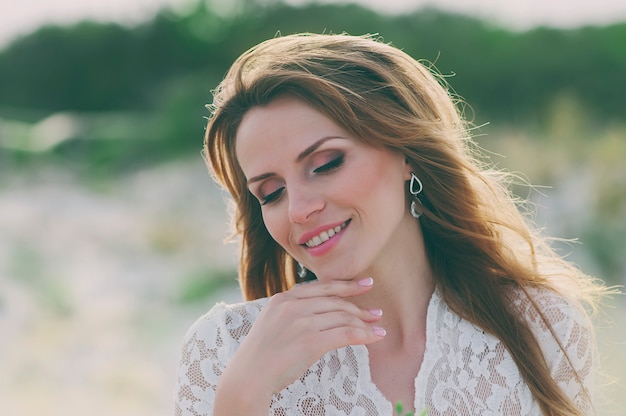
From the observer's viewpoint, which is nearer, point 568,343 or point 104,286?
point 568,343

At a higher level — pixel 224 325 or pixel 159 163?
pixel 159 163

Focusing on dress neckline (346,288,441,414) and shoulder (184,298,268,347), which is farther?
shoulder (184,298,268,347)

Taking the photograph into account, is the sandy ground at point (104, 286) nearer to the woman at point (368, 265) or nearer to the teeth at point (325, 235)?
the woman at point (368, 265)

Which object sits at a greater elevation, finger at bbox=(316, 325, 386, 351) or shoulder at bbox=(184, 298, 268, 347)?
shoulder at bbox=(184, 298, 268, 347)

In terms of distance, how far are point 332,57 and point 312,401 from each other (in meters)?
1.07

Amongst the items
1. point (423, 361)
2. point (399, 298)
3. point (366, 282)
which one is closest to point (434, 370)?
point (423, 361)

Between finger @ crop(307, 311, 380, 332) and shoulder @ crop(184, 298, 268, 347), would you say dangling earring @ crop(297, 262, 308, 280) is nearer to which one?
shoulder @ crop(184, 298, 268, 347)

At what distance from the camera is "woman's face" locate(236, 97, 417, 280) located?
2543mm

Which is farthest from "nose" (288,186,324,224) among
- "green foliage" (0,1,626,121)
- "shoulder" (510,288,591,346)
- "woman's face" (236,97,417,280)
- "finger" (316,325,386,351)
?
"green foliage" (0,1,626,121)

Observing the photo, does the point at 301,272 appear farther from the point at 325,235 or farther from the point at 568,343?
the point at 568,343

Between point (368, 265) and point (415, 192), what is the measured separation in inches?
14.8

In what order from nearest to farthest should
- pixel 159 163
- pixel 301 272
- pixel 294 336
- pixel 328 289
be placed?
1. pixel 294 336
2. pixel 328 289
3. pixel 301 272
4. pixel 159 163

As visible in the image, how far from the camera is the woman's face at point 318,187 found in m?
2.54

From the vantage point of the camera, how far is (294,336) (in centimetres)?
248
